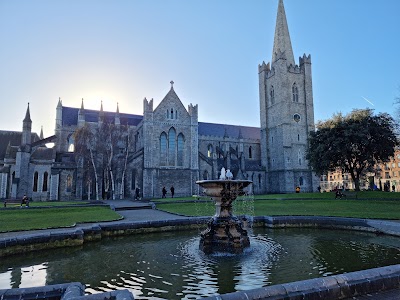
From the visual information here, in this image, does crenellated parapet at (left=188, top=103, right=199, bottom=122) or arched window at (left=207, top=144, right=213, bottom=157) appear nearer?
crenellated parapet at (left=188, top=103, right=199, bottom=122)

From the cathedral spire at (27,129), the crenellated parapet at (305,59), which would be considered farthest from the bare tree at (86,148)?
the crenellated parapet at (305,59)

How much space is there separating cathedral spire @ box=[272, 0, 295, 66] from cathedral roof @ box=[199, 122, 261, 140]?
1756 centimetres

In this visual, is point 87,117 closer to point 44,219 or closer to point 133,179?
point 133,179

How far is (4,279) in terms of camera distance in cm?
702

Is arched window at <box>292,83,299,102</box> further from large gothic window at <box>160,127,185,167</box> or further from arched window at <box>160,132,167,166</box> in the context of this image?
arched window at <box>160,132,167,166</box>

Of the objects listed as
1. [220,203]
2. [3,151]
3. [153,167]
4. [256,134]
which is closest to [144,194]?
[153,167]

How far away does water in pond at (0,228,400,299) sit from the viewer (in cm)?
645

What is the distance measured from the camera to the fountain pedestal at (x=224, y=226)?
970 cm

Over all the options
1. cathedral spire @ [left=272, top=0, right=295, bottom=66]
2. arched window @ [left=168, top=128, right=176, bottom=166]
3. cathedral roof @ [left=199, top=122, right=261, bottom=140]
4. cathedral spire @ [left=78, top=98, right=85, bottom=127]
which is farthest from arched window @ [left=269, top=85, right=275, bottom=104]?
cathedral spire @ [left=78, top=98, right=85, bottom=127]

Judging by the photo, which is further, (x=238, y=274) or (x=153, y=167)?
(x=153, y=167)

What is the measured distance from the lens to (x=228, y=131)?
66938 mm

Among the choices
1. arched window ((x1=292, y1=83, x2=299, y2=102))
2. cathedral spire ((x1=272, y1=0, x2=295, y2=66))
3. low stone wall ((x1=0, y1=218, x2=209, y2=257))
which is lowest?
low stone wall ((x1=0, y1=218, x2=209, y2=257))

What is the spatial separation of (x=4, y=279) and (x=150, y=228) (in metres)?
7.38

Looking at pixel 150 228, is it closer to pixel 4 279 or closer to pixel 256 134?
pixel 4 279
